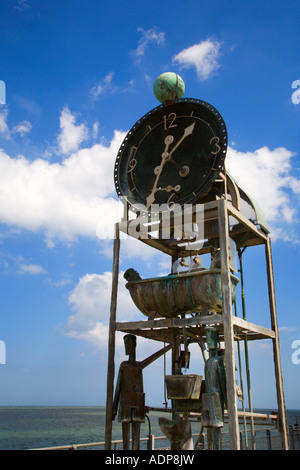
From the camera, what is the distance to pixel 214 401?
10750 millimetres

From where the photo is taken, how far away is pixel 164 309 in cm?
1263

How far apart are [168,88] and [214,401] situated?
29.9ft

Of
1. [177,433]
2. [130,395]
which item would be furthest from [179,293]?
[177,433]

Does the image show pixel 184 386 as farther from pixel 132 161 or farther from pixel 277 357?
pixel 132 161

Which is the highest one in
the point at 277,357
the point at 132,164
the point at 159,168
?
the point at 132,164

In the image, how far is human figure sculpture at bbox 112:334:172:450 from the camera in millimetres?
12438

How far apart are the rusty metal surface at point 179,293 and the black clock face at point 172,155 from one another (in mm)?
2197

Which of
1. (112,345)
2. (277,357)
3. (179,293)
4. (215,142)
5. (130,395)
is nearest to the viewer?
(179,293)

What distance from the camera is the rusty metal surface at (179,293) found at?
38.2ft

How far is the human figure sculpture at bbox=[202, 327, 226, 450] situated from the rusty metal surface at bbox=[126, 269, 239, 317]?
1436 millimetres

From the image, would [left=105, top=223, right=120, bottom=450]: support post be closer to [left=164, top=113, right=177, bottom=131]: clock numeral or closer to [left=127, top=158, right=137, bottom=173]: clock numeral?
[left=127, top=158, right=137, bottom=173]: clock numeral

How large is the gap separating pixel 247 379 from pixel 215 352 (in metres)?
1.77

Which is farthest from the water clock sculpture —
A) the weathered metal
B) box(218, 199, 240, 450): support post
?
the weathered metal
